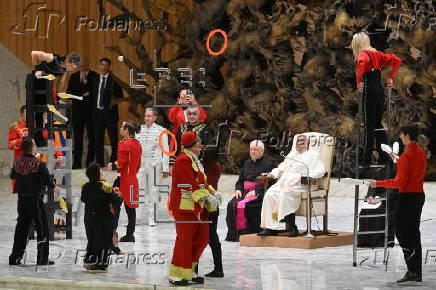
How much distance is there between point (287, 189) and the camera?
15.1 meters

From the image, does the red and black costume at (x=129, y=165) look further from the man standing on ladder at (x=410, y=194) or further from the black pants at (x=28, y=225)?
the man standing on ladder at (x=410, y=194)

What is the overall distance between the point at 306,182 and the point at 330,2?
6.53m

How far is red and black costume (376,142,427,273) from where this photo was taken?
1205cm

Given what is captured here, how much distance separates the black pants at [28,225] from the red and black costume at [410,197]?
3562mm

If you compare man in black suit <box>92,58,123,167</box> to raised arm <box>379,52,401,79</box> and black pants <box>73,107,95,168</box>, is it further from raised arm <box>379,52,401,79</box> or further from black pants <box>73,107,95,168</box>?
raised arm <box>379,52,401,79</box>


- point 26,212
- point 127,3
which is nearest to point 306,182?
point 26,212

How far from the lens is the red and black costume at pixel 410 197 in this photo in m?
12.0

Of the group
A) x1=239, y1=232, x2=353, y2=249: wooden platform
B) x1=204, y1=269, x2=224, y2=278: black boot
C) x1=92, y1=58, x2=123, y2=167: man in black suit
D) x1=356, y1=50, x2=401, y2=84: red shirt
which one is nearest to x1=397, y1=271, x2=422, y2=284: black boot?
x1=204, y1=269, x2=224, y2=278: black boot

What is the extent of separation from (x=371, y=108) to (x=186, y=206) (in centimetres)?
259

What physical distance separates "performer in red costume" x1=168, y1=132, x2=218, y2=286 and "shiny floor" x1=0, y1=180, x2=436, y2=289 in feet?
0.80

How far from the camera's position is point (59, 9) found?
82.4 ft
